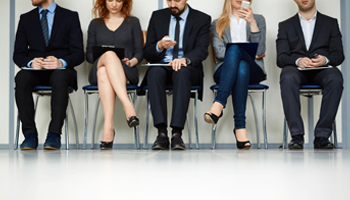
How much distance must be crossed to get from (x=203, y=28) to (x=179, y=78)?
64cm

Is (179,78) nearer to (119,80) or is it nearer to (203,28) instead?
(119,80)

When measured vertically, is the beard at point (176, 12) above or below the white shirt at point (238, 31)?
above

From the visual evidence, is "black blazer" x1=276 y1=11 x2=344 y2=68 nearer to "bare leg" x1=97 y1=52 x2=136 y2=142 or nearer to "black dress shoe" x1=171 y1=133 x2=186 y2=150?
"black dress shoe" x1=171 y1=133 x2=186 y2=150

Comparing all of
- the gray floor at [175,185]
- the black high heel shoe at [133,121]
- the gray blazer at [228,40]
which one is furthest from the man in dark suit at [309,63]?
the gray floor at [175,185]

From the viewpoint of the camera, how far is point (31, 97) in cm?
244

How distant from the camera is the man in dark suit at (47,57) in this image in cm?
235

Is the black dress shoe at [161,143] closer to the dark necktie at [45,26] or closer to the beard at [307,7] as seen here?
the dark necktie at [45,26]

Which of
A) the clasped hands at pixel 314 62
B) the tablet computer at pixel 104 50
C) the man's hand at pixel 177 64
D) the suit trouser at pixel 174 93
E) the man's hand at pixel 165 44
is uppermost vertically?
the man's hand at pixel 165 44

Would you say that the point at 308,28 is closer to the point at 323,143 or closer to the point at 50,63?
the point at 323,143

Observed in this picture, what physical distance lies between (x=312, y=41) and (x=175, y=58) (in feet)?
3.45

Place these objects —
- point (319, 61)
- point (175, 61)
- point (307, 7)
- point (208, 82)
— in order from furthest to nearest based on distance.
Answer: point (208, 82), point (307, 7), point (319, 61), point (175, 61)

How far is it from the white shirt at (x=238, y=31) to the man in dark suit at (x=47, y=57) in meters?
1.19

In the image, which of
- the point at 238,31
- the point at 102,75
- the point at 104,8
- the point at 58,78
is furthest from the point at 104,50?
the point at 238,31

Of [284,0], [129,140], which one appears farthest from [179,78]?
[284,0]
